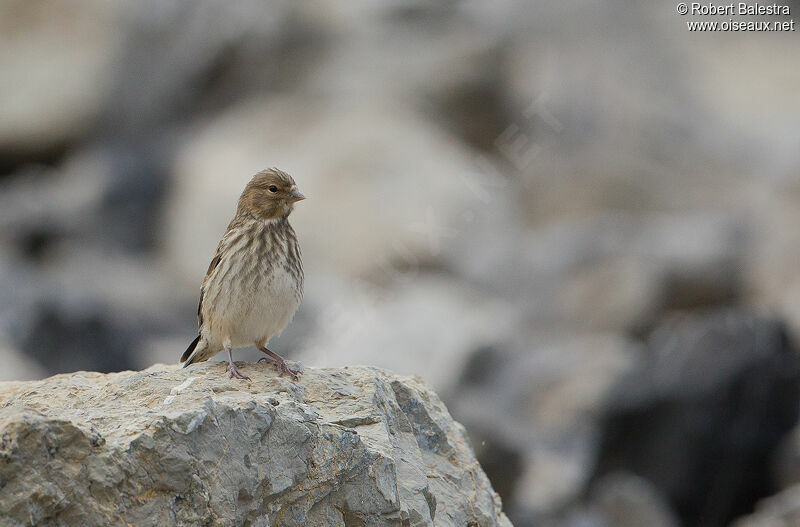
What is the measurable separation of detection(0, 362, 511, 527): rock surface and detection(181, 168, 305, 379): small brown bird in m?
0.38

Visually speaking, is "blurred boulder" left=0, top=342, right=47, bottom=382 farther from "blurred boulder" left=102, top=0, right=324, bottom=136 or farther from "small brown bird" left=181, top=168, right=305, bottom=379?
"small brown bird" left=181, top=168, right=305, bottom=379

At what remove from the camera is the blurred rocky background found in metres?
12.7

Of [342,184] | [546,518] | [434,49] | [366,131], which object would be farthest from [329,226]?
[546,518]

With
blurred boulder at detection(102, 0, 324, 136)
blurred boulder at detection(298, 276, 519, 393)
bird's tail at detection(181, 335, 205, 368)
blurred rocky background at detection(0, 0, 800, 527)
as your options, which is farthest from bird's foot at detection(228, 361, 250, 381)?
blurred boulder at detection(102, 0, 324, 136)

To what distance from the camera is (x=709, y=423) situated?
12.5 metres

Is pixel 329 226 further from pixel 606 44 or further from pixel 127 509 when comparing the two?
pixel 127 509

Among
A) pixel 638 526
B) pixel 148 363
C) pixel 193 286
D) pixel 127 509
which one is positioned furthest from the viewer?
pixel 193 286

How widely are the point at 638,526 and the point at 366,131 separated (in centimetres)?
924

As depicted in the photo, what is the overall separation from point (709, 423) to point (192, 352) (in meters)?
7.88

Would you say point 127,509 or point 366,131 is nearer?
point 127,509

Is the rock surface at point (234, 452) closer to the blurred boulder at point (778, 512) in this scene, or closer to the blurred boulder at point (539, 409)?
the blurred boulder at point (778, 512)

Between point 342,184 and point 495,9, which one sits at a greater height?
point 495,9

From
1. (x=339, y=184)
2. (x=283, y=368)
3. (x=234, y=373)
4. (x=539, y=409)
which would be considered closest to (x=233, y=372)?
(x=234, y=373)

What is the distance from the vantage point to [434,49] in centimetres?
2089
